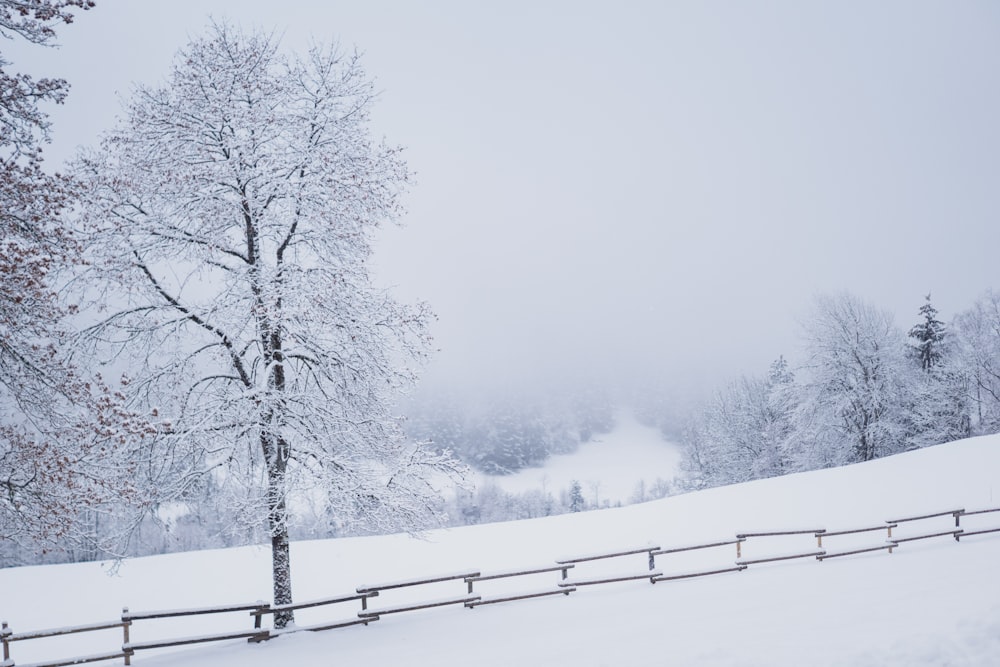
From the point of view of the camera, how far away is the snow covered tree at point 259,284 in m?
10.8

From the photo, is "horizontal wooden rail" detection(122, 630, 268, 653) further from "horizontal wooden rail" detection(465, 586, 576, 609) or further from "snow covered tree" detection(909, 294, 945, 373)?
"snow covered tree" detection(909, 294, 945, 373)

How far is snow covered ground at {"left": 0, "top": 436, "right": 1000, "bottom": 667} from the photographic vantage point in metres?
8.67

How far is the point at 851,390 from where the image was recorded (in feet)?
123

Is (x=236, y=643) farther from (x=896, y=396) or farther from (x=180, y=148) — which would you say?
(x=896, y=396)

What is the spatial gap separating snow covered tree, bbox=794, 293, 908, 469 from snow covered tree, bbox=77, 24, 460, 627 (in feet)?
115

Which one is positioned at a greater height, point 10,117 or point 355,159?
point 355,159

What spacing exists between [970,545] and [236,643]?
19436mm

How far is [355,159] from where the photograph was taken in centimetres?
1176

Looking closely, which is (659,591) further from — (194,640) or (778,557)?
(194,640)

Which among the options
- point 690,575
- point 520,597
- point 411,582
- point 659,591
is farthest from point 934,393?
point 411,582

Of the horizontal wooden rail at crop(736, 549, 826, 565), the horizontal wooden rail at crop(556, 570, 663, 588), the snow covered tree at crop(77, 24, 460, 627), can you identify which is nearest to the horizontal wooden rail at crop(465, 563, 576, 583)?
the horizontal wooden rail at crop(556, 570, 663, 588)

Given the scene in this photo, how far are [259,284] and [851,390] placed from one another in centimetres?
3908

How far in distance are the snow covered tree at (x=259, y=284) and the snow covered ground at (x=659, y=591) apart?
2.98 m

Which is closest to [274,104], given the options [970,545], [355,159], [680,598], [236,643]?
[355,159]
